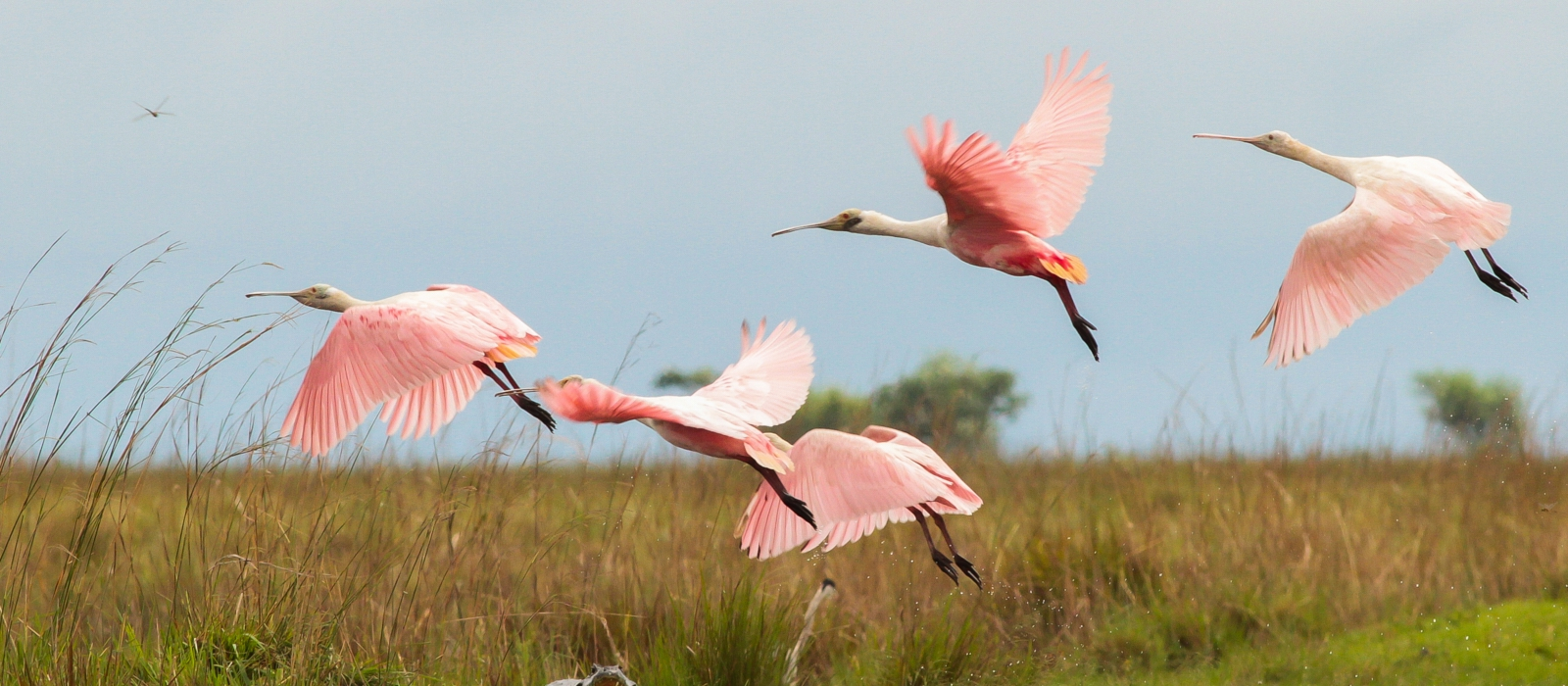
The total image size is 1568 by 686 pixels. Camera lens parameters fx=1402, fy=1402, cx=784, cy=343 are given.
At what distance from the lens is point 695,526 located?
759 cm

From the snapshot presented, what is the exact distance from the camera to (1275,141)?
4.17 meters

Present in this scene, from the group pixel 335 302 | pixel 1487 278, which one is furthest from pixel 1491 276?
pixel 335 302

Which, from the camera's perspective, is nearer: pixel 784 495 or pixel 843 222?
pixel 784 495

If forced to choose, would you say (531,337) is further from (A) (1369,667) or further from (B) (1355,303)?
(A) (1369,667)

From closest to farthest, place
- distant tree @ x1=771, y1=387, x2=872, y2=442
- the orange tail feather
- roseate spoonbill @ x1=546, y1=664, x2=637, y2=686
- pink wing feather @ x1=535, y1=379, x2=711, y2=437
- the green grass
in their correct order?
pink wing feather @ x1=535, y1=379, x2=711, y2=437 < the orange tail feather < roseate spoonbill @ x1=546, y1=664, x2=637, y2=686 < the green grass < distant tree @ x1=771, y1=387, x2=872, y2=442

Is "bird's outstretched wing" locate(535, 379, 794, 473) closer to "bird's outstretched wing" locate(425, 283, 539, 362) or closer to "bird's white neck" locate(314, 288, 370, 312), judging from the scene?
"bird's outstretched wing" locate(425, 283, 539, 362)

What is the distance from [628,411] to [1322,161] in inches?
95.5

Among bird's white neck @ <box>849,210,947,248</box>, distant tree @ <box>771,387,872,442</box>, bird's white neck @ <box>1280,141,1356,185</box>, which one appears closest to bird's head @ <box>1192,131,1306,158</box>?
bird's white neck @ <box>1280,141,1356,185</box>

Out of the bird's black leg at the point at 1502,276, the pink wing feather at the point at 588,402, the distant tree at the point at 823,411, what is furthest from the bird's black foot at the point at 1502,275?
the distant tree at the point at 823,411

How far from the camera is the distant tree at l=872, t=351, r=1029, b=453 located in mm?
11227

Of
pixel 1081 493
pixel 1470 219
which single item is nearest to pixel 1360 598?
pixel 1081 493

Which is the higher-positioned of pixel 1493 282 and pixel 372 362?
pixel 1493 282

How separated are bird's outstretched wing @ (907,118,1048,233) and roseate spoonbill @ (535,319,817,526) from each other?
48 centimetres

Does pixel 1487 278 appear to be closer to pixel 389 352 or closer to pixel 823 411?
pixel 389 352
